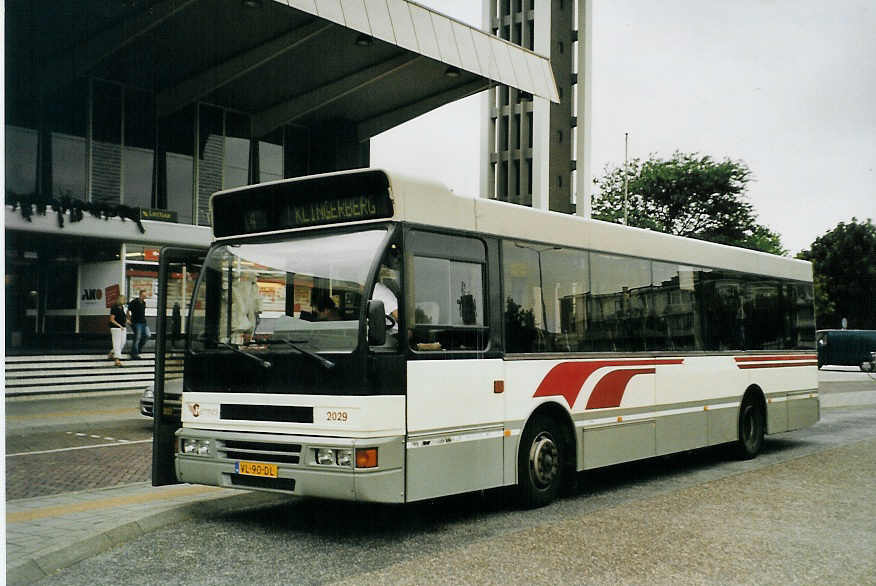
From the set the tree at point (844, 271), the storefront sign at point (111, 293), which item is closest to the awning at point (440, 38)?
the storefront sign at point (111, 293)

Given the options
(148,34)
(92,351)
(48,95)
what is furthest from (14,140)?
(92,351)

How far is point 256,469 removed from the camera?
24.7 ft

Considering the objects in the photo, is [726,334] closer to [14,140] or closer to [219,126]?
[14,140]

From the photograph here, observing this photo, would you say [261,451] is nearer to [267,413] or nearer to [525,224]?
[267,413]

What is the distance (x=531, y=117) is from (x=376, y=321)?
254 feet

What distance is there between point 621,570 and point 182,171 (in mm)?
25472

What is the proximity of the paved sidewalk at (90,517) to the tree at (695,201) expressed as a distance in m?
46.4

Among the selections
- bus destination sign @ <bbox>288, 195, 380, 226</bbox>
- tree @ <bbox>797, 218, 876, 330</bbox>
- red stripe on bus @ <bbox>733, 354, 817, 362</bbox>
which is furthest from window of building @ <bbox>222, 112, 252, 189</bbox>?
tree @ <bbox>797, 218, 876, 330</bbox>

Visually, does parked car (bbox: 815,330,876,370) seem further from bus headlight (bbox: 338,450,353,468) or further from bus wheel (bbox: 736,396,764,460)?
bus headlight (bbox: 338,450,353,468)

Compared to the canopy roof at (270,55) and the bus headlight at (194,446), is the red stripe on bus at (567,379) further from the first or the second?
the canopy roof at (270,55)

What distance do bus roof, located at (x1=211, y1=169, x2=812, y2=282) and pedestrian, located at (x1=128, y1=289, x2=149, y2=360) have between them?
16.0 metres

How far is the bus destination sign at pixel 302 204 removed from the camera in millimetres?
7598

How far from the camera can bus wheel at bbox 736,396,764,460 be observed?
1280 centimetres

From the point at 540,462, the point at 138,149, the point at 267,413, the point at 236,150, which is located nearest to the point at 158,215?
the point at 138,149
